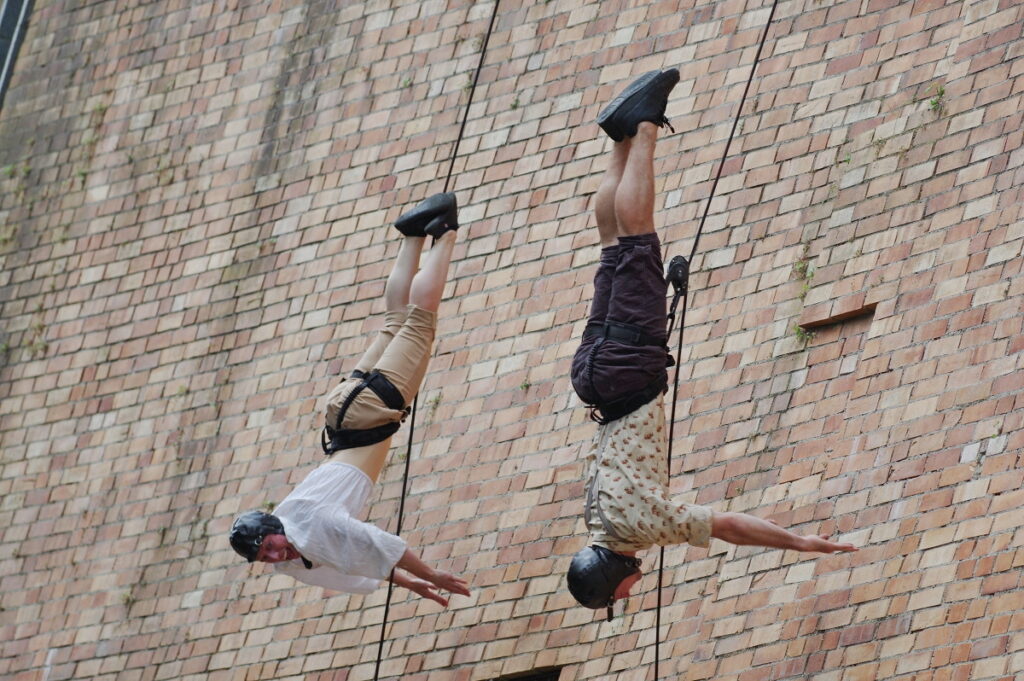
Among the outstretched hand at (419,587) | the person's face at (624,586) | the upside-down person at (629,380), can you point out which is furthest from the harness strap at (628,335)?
the outstretched hand at (419,587)

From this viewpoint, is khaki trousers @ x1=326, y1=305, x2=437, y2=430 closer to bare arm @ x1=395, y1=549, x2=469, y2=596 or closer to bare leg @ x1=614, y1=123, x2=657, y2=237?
bare arm @ x1=395, y1=549, x2=469, y2=596

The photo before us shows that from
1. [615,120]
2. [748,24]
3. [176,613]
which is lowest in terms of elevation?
[176,613]

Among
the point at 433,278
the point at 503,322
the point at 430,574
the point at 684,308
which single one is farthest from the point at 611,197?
the point at 503,322

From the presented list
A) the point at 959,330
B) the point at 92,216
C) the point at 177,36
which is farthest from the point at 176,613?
the point at 959,330

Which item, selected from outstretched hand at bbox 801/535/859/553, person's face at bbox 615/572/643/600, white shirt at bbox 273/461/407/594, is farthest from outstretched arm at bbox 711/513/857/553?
white shirt at bbox 273/461/407/594

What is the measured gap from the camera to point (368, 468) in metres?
11.3

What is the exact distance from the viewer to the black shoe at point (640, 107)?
10.5 m

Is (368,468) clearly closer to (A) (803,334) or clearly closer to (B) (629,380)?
(B) (629,380)

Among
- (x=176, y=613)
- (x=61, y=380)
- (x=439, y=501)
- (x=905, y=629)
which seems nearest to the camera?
(x=905, y=629)

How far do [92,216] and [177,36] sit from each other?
133 centimetres

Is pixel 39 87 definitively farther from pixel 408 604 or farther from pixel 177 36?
pixel 408 604

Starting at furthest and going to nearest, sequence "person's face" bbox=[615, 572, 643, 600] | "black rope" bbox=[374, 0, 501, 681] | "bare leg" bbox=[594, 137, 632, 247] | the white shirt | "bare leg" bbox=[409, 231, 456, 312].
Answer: "black rope" bbox=[374, 0, 501, 681] → "bare leg" bbox=[409, 231, 456, 312] → the white shirt → "bare leg" bbox=[594, 137, 632, 247] → "person's face" bbox=[615, 572, 643, 600]

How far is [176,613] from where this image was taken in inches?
543

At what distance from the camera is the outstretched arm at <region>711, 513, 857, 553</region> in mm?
10039
